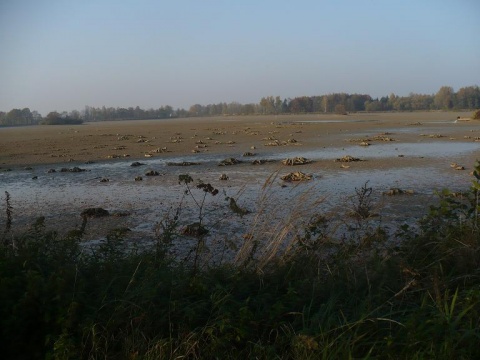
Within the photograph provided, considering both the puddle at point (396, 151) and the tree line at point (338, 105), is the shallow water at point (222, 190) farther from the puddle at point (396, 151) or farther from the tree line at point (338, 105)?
the tree line at point (338, 105)

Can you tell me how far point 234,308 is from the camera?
11.9ft

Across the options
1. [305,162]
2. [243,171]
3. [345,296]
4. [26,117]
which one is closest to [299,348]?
[345,296]

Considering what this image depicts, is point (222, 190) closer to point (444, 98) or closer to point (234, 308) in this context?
point (234, 308)

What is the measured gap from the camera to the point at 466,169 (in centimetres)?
1236

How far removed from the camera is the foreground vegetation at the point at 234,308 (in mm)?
3281

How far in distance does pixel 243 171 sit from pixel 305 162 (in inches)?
91.9

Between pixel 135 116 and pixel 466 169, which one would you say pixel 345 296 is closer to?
pixel 466 169

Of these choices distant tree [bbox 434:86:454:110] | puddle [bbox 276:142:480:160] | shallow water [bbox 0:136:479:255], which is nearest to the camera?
shallow water [bbox 0:136:479:255]

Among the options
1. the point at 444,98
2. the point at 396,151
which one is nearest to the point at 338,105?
the point at 444,98

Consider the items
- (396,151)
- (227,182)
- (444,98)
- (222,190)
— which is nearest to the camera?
(222,190)

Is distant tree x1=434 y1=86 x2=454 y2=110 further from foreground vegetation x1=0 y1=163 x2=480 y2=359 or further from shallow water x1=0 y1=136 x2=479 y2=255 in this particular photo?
foreground vegetation x1=0 y1=163 x2=480 y2=359

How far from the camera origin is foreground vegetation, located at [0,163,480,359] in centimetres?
328

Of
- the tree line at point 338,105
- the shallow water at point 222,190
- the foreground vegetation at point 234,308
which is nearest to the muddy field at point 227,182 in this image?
the shallow water at point 222,190

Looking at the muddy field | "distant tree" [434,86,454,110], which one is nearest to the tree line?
"distant tree" [434,86,454,110]
